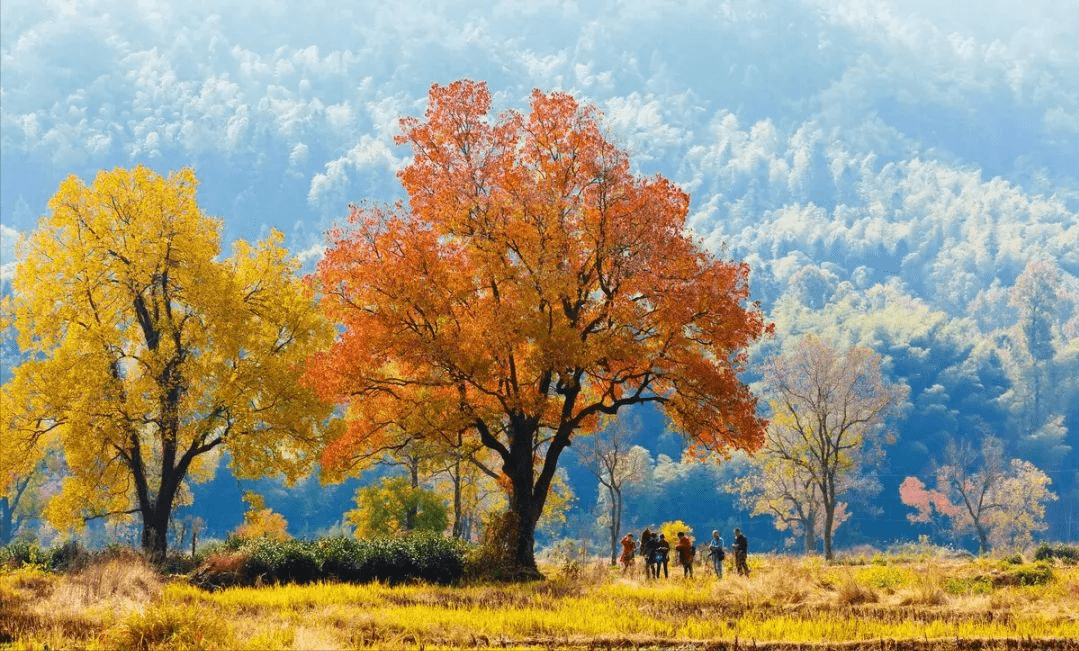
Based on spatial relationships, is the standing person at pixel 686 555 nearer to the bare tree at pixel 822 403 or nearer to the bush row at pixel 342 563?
the bush row at pixel 342 563

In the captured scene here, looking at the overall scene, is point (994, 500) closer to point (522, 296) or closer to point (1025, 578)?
point (1025, 578)

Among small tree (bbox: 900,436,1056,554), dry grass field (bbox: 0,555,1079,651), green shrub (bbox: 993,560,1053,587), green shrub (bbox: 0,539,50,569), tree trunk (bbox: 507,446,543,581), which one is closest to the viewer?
dry grass field (bbox: 0,555,1079,651)

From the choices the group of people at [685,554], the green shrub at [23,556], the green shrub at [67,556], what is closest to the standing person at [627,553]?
the group of people at [685,554]

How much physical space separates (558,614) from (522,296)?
38.0 ft

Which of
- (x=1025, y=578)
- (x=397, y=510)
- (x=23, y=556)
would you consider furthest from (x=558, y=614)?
(x=397, y=510)

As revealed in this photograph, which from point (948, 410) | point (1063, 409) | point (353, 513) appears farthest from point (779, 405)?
point (1063, 409)

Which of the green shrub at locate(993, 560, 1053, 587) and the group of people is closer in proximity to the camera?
the green shrub at locate(993, 560, 1053, 587)

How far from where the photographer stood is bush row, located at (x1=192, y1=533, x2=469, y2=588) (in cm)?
2448

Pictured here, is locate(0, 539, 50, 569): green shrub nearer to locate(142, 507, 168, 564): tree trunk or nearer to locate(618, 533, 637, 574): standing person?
locate(142, 507, 168, 564): tree trunk

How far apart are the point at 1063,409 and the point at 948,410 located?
67.7 feet

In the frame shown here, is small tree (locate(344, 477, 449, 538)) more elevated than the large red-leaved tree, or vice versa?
the large red-leaved tree

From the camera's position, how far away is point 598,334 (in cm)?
2759

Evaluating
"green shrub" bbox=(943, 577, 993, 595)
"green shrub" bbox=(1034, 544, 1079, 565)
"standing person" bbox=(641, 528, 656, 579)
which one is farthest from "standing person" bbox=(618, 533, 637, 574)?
"green shrub" bbox=(1034, 544, 1079, 565)

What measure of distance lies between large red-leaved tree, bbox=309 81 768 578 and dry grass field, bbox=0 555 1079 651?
6.26 m
